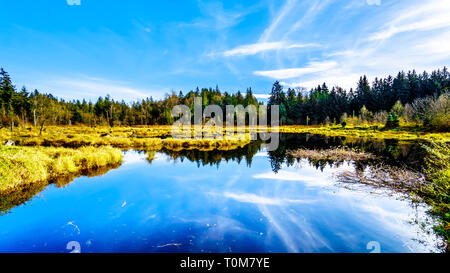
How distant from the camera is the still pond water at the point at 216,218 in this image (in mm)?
5879

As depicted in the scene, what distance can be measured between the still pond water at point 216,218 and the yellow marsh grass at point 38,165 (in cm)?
150

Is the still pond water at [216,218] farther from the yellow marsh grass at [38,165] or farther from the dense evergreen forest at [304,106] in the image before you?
the dense evergreen forest at [304,106]

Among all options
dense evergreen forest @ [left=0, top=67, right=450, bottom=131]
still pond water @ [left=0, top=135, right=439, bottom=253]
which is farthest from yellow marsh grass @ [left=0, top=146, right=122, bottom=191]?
dense evergreen forest @ [left=0, top=67, right=450, bottom=131]

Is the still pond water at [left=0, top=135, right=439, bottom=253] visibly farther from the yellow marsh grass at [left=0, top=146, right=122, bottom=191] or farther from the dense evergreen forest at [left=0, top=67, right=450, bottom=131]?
A: the dense evergreen forest at [left=0, top=67, right=450, bottom=131]

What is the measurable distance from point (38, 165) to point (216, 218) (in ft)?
38.2

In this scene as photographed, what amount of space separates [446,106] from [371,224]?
51867 millimetres

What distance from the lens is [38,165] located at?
11492 millimetres

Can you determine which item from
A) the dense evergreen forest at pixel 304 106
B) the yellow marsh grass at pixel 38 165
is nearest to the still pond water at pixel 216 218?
the yellow marsh grass at pixel 38 165

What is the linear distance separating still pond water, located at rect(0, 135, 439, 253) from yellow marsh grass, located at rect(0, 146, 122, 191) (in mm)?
1497

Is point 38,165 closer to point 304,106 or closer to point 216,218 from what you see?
point 216,218

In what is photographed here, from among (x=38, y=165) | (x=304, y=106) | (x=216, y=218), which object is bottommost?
(x=216, y=218)

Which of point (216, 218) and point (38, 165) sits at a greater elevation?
point (38, 165)

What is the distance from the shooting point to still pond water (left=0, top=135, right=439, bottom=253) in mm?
5879

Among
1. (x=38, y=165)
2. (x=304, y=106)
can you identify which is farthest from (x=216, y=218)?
(x=304, y=106)
